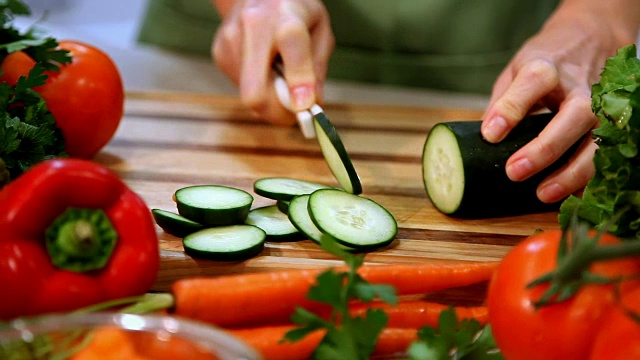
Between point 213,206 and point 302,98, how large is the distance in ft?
1.81

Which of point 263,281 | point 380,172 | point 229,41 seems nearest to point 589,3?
point 380,172

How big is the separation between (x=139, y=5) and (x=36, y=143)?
11.2ft

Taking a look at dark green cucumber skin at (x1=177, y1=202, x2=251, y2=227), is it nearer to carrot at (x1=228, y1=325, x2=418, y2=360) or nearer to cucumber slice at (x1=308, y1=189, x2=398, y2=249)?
cucumber slice at (x1=308, y1=189, x2=398, y2=249)

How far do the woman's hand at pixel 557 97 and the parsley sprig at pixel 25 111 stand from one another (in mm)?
1019

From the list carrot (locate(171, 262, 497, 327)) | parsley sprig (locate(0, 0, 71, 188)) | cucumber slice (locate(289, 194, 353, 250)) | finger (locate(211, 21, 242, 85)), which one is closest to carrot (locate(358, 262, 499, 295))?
carrot (locate(171, 262, 497, 327))

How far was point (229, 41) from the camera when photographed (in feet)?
8.41

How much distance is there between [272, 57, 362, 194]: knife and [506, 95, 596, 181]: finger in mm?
373

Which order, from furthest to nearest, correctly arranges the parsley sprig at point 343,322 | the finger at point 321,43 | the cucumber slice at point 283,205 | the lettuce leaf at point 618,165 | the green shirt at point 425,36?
the green shirt at point 425,36
the finger at point 321,43
the cucumber slice at point 283,205
the lettuce leaf at point 618,165
the parsley sprig at point 343,322

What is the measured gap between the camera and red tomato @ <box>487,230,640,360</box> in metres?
1.10

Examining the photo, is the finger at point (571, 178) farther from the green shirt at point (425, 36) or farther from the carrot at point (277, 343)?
the green shirt at point (425, 36)

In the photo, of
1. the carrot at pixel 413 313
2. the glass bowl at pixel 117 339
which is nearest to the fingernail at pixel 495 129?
the carrot at pixel 413 313

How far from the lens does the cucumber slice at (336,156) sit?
195 centimetres

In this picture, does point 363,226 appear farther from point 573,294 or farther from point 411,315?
point 573,294

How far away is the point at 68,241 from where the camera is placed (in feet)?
4.02
